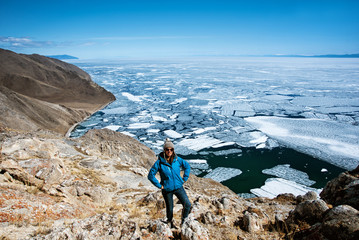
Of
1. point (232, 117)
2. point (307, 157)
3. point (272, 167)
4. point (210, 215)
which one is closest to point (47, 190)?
point (210, 215)

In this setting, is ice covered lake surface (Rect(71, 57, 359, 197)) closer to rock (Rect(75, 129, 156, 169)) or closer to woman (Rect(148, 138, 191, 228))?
rock (Rect(75, 129, 156, 169))

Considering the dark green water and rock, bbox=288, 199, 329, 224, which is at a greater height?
rock, bbox=288, 199, 329, 224

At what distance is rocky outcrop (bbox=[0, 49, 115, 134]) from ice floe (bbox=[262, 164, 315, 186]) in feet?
81.1

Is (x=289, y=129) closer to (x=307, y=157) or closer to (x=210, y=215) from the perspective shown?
(x=307, y=157)

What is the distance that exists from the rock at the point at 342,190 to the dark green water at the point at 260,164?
859cm

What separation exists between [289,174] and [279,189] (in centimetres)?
A: 254

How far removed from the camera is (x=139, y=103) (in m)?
41.5

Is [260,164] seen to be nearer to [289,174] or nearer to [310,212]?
[289,174]

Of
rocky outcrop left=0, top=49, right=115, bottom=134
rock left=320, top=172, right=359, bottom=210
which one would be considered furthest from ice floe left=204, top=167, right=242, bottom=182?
rocky outcrop left=0, top=49, right=115, bottom=134

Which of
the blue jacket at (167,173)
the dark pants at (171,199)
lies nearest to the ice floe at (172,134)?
the dark pants at (171,199)

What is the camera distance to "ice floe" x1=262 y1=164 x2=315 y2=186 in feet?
51.5

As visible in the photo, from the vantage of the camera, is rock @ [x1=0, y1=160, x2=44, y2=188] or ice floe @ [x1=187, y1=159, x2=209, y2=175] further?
ice floe @ [x1=187, y1=159, x2=209, y2=175]

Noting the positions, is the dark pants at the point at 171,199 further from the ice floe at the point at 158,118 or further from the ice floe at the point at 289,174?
the ice floe at the point at 158,118

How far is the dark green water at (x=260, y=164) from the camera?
1583cm
